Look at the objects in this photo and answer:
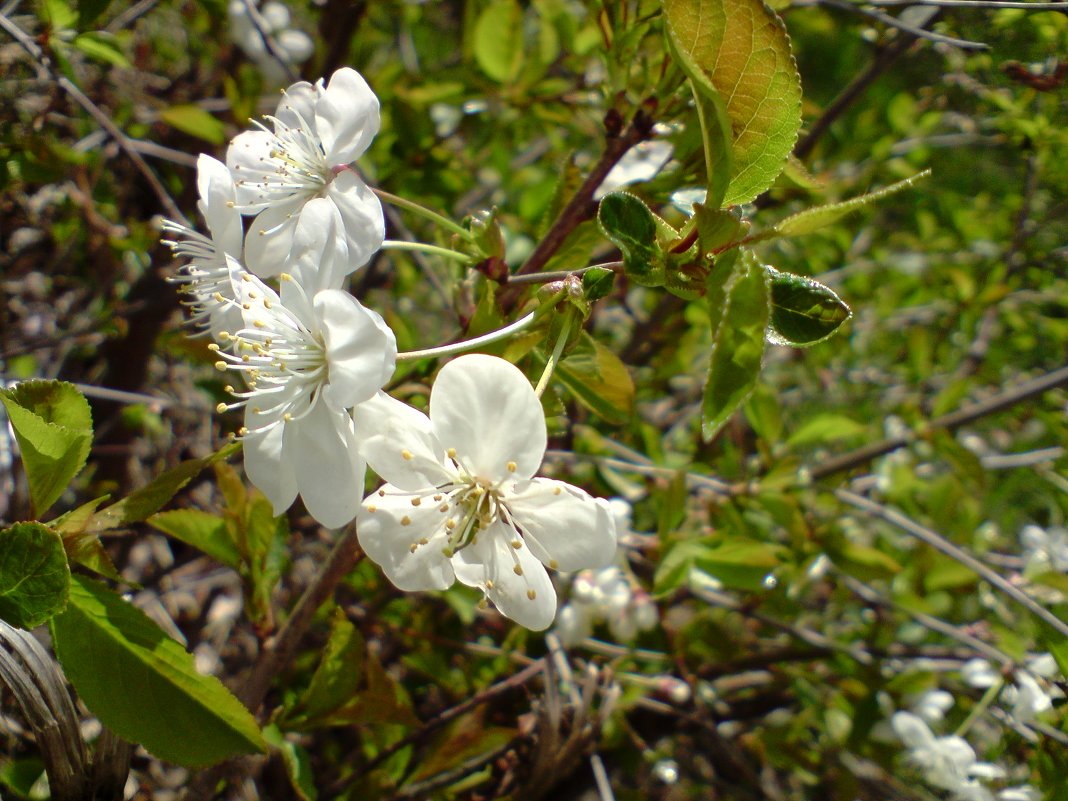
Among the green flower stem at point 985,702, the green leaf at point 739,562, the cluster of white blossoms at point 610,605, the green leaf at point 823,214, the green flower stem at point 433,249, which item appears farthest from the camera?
the cluster of white blossoms at point 610,605

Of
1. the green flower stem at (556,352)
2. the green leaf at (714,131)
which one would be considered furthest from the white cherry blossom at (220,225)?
the green leaf at (714,131)

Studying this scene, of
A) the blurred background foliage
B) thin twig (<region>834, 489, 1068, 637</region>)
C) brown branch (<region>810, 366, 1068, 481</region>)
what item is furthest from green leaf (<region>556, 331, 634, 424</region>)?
brown branch (<region>810, 366, 1068, 481</region>)

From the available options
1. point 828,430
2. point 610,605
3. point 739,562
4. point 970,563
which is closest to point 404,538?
point 739,562

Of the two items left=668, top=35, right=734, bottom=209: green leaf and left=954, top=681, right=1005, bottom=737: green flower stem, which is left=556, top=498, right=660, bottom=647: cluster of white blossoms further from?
left=668, top=35, right=734, bottom=209: green leaf

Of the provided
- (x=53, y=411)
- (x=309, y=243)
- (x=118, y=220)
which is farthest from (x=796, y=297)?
(x=118, y=220)

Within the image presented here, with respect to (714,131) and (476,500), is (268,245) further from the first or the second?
(714,131)

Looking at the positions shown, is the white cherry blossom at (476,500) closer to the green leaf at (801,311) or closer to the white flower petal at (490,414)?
the white flower petal at (490,414)
